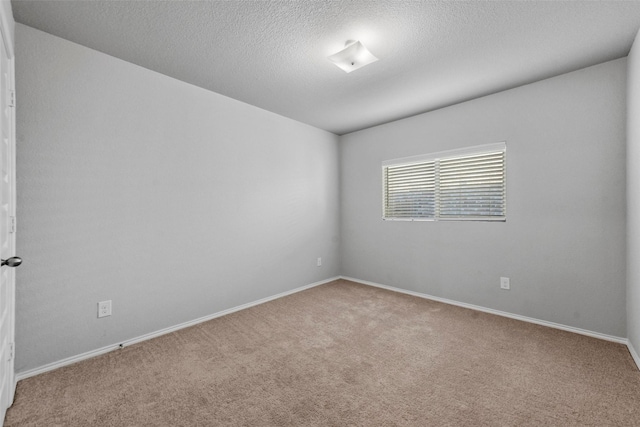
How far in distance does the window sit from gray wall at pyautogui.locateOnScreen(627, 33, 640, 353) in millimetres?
934

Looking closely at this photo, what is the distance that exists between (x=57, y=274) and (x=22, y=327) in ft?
1.28

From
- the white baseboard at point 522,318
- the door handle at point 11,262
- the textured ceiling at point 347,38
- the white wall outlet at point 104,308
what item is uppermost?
the textured ceiling at point 347,38

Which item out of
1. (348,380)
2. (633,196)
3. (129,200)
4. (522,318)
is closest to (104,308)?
(129,200)

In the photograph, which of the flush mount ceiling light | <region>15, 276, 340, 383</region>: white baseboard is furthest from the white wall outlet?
the flush mount ceiling light

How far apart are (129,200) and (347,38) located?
A: 2.30 metres

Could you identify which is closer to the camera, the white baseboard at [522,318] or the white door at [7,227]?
the white door at [7,227]

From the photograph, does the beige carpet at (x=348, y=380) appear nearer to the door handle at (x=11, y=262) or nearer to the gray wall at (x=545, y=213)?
the gray wall at (x=545, y=213)

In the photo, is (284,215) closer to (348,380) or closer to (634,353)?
(348,380)

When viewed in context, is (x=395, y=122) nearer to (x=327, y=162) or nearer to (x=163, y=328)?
(x=327, y=162)

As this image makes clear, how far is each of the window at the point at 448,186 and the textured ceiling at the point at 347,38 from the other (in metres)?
0.79

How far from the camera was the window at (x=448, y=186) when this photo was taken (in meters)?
3.14

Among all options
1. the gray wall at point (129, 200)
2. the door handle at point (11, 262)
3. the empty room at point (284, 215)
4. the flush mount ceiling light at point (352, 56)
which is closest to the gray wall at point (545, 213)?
the empty room at point (284, 215)

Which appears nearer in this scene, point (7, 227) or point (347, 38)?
point (7, 227)

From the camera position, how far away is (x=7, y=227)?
1696 mm
